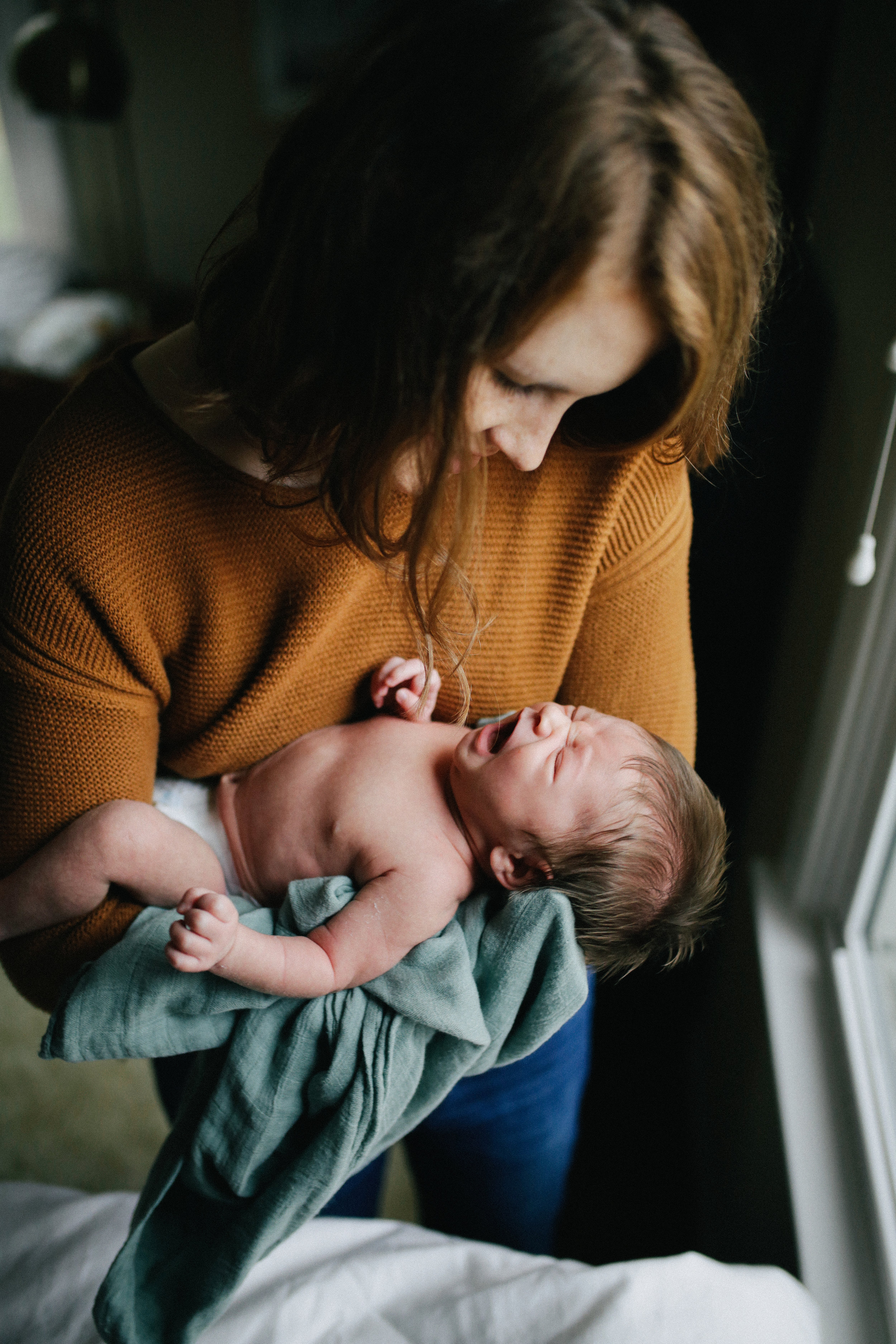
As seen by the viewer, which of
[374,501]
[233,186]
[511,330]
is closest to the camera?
[511,330]

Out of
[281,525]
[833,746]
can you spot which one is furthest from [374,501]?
[833,746]

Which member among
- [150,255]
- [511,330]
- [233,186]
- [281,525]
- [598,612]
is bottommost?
[150,255]

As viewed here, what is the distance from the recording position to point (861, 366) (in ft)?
4.11

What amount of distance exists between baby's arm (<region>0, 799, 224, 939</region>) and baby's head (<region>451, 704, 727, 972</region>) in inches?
10.8

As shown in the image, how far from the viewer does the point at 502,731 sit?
969mm

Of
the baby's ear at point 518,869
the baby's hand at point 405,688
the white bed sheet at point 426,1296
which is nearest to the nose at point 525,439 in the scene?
the baby's hand at point 405,688

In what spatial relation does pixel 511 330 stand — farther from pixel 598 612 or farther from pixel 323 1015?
pixel 323 1015

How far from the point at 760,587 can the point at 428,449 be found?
0.94 metres

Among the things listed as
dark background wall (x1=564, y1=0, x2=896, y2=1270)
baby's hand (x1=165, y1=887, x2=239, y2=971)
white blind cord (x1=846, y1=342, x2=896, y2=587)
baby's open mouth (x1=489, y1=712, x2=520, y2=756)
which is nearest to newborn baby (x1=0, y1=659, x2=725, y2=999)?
baby's open mouth (x1=489, y1=712, x2=520, y2=756)

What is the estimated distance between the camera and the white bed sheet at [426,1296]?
0.92 m

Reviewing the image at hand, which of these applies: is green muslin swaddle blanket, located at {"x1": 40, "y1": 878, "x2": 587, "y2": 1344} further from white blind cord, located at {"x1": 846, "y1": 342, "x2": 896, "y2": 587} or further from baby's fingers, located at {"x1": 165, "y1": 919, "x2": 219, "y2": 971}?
white blind cord, located at {"x1": 846, "y1": 342, "x2": 896, "y2": 587}

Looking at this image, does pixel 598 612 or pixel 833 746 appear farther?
pixel 833 746

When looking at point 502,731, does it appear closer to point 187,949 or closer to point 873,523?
point 187,949

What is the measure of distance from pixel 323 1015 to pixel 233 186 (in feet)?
10.7
